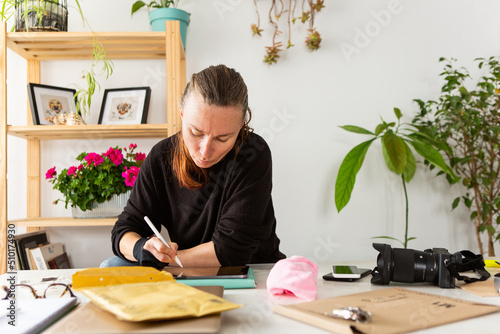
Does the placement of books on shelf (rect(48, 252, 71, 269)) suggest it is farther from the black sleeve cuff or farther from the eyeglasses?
the eyeglasses

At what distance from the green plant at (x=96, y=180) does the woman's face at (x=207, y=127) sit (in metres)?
0.79

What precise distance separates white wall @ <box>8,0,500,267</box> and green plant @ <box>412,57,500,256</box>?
0.38 ft

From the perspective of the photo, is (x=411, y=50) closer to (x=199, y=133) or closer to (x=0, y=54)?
(x=199, y=133)

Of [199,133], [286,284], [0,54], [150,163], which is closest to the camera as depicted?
[286,284]

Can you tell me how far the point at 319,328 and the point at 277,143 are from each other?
1721mm

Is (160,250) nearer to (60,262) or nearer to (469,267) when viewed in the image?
(469,267)

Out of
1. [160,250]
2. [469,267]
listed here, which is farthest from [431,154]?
[160,250]

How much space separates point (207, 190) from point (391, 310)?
0.86 meters

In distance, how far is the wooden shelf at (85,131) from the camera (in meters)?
2.01

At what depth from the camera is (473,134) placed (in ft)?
7.33

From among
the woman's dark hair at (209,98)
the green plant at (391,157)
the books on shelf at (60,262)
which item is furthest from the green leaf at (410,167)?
the books on shelf at (60,262)

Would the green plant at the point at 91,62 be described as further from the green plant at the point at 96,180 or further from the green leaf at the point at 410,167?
the green leaf at the point at 410,167

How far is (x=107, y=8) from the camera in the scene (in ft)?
7.57

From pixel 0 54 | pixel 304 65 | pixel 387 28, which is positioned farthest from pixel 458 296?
pixel 0 54
